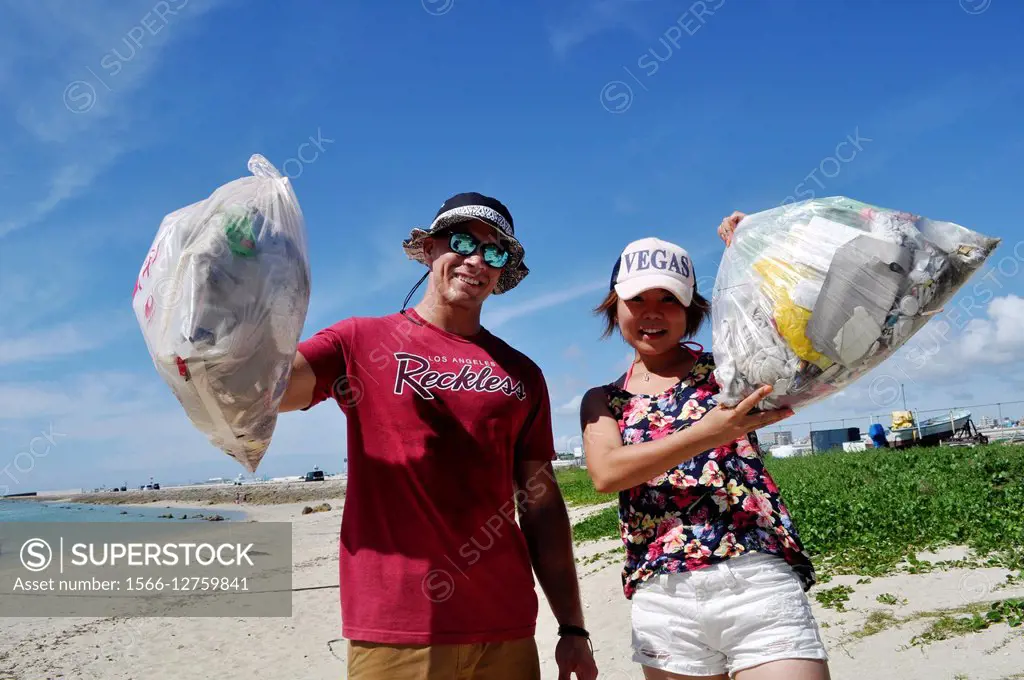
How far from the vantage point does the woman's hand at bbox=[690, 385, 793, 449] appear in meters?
1.80

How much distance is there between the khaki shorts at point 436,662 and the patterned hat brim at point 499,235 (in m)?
1.26

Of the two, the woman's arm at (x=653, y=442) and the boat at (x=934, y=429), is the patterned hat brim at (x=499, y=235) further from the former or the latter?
the boat at (x=934, y=429)

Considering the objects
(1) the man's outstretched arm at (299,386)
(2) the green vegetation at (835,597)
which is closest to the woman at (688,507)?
(1) the man's outstretched arm at (299,386)

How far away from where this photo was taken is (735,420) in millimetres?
1826

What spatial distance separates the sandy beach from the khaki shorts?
3458 mm

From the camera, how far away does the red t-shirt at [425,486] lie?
205 cm

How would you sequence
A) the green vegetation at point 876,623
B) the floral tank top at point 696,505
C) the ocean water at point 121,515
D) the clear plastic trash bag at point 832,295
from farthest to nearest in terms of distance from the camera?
the ocean water at point 121,515, the green vegetation at point 876,623, the floral tank top at point 696,505, the clear plastic trash bag at point 832,295

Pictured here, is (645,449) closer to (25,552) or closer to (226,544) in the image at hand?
(226,544)

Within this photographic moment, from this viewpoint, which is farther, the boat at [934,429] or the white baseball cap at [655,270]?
the boat at [934,429]

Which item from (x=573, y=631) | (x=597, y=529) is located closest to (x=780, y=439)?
(x=597, y=529)

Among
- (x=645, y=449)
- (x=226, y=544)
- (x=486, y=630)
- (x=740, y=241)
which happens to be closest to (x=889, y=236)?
(x=740, y=241)

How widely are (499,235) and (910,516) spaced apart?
23.6 ft

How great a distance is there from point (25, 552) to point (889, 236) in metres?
26.2

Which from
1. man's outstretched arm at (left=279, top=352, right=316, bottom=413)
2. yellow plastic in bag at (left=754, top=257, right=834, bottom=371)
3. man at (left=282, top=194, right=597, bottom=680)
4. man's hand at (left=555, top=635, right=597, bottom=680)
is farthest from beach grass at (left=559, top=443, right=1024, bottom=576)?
man's outstretched arm at (left=279, top=352, right=316, bottom=413)
